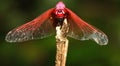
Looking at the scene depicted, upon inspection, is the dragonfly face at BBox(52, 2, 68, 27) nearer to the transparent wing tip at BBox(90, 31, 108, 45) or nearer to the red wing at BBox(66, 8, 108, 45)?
the red wing at BBox(66, 8, 108, 45)

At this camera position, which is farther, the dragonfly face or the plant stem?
the dragonfly face

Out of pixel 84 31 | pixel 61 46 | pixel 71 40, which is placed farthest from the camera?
pixel 71 40

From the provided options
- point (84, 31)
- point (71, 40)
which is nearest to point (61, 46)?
point (84, 31)

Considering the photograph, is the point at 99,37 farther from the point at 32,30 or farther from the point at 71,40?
the point at 71,40

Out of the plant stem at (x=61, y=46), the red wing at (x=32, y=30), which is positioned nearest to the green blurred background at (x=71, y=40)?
the red wing at (x=32, y=30)

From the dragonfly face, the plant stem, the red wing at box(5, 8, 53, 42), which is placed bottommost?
the plant stem

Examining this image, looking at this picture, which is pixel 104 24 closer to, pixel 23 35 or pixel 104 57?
pixel 104 57

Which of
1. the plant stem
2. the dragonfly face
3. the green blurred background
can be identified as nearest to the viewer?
the plant stem

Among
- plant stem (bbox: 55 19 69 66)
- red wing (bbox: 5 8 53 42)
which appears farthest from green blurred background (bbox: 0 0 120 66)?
plant stem (bbox: 55 19 69 66)

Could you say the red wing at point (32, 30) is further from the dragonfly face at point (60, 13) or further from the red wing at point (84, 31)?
the red wing at point (84, 31)
